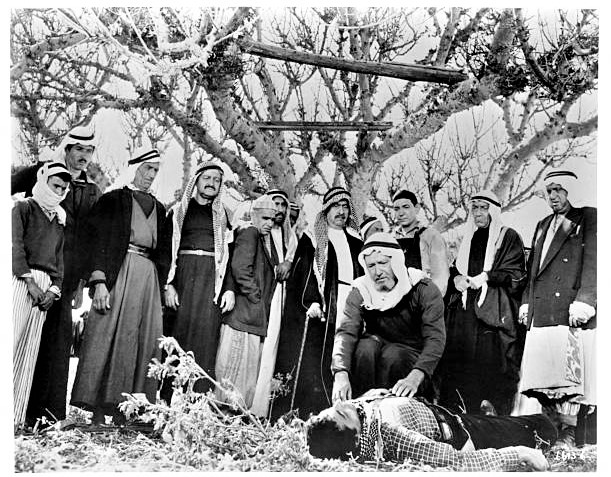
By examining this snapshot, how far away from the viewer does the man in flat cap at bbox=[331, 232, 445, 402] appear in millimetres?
6102

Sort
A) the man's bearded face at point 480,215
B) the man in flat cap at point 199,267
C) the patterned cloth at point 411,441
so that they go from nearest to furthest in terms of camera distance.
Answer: the patterned cloth at point 411,441
the man in flat cap at point 199,267
the man's bearded face at point 480,215

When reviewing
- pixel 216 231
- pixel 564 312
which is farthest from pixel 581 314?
pixel 216 231

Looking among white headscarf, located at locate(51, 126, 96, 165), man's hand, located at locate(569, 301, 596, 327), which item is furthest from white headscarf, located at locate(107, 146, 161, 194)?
man's hand, located at locate(569, 301, 596, 327)

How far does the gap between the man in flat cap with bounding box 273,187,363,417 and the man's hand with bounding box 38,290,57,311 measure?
5.51ft

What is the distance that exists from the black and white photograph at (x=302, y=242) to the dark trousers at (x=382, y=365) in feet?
0.05

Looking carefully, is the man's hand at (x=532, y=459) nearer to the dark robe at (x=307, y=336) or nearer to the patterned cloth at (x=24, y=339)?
the dark robe at (x=307, y=336)

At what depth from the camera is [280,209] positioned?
20.8ft

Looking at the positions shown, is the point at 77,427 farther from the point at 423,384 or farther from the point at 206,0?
the point at 206,0

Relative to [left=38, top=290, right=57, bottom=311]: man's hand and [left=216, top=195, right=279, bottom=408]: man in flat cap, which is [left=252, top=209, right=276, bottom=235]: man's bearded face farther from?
[left=38, top=290, right=57, bottom=311]: man's hand

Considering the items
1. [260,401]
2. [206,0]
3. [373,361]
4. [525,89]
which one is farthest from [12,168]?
[525,89]

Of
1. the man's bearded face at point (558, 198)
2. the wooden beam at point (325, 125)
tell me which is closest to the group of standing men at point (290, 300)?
the man's bearded face at point (558, 198)

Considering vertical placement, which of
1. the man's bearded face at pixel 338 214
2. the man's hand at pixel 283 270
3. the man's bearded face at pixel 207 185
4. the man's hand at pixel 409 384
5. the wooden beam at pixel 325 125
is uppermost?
the wooden beam at pixel 325 125

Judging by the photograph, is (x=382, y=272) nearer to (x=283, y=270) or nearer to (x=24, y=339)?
(x=283, y=270)

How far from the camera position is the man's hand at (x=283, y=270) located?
247 inches
